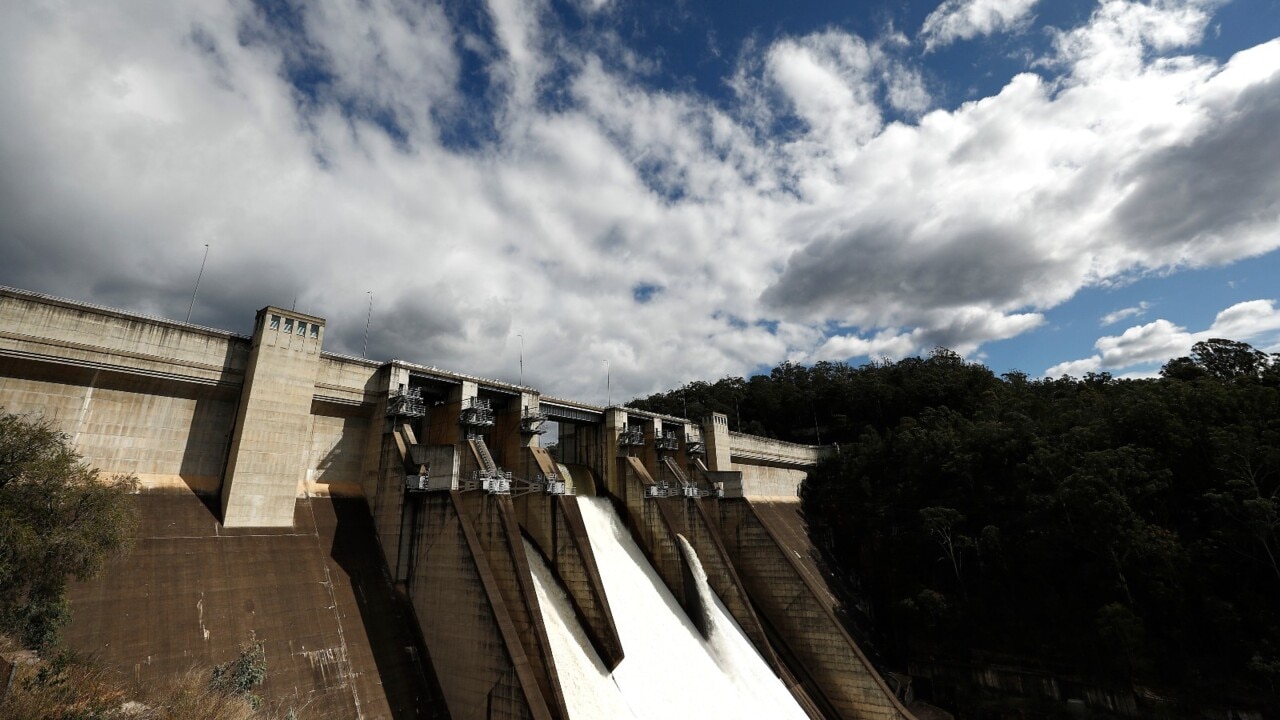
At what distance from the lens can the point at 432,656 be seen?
1758cm

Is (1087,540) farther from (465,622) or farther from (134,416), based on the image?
(134,416)

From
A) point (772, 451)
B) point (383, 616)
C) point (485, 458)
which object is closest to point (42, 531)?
point (383, 616)

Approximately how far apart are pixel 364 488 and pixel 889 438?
39.5 m

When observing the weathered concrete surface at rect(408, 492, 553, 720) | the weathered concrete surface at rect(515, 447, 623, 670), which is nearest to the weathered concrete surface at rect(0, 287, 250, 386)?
the weathered concrete surface at rect(408, 492, 553, 720)

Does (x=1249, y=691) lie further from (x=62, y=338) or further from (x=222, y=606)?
(x=62, y=338)

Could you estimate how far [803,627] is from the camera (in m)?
26.7

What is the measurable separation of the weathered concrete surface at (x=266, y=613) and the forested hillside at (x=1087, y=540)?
28.5 metres

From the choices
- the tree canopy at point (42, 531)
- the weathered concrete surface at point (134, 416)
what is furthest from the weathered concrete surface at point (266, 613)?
the tree canopy at point (42, 531)

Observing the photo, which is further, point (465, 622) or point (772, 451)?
point (772, 451)

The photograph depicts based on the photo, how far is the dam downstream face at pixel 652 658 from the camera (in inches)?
738

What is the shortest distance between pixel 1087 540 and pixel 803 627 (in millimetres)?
15784

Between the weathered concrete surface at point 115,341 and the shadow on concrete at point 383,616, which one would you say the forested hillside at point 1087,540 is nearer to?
the shadow on concrete at point 383,616

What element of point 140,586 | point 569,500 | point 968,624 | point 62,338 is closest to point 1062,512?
point 968,624

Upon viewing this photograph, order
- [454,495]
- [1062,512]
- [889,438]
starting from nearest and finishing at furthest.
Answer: [454,495]
[1062,512]
[889,438]
